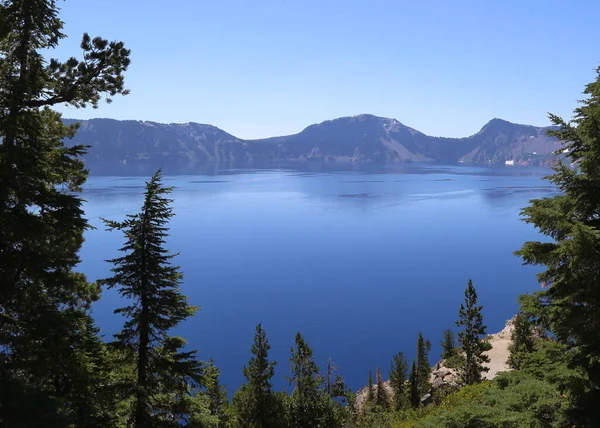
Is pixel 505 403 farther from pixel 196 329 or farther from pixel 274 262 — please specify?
pixel 274 262

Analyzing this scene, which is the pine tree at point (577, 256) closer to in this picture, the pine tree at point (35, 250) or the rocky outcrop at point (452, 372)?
the pine tree at point (35, 250)

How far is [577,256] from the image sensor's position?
9570 mm

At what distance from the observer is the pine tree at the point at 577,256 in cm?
988

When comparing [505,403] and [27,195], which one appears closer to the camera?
[27,195]

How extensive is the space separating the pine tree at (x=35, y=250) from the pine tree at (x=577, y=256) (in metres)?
11.7

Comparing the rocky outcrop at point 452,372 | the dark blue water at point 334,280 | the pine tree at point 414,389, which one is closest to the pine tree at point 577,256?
the rocky outcrop at point 452,372

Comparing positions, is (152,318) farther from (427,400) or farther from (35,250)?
(427,400)

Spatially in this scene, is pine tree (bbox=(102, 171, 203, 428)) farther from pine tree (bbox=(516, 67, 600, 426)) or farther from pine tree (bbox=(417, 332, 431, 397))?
pine tree (bbox=(417, 332, 431, 397))

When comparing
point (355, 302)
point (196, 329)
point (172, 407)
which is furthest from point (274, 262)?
point (172, 407)

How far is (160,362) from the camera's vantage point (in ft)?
44.5

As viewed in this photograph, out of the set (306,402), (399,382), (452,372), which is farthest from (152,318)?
(452,372)

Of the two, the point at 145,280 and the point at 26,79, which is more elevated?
the point at 26,79

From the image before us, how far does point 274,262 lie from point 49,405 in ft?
380

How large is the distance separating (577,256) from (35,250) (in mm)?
12657
